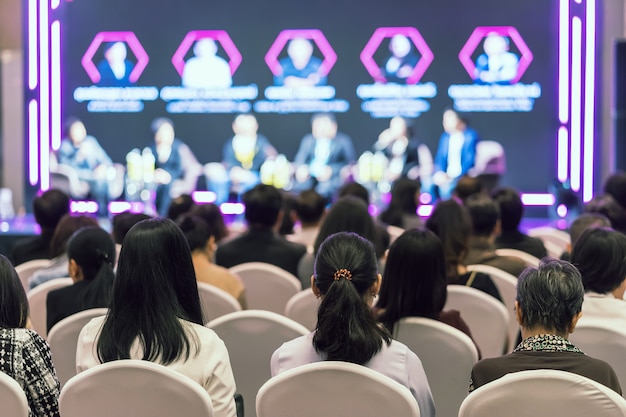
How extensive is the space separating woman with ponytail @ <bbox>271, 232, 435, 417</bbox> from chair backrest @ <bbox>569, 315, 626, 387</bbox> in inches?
26.1

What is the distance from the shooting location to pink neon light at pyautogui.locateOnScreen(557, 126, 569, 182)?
10938mm

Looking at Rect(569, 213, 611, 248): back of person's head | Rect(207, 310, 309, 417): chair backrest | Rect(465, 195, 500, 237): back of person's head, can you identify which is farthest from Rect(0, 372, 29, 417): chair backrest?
Rect(569, 213, 611, 248): back of person's head

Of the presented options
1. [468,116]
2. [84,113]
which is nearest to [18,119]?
[84,113]

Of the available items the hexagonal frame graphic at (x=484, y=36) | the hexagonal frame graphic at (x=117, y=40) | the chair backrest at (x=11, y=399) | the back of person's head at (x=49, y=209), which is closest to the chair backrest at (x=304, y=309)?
the chair backrest at (x=11, y=399)

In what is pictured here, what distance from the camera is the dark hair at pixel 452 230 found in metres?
4.14

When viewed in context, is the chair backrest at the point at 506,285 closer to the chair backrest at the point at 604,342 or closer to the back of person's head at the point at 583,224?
the back of person's head at the point at 583,224

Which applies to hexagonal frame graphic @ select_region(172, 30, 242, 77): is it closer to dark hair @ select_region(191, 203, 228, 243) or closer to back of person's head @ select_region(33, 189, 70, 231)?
dark hair @ select_region(191, 203, 228, 243)

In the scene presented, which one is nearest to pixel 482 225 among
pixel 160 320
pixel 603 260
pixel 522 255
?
pixel 522 255

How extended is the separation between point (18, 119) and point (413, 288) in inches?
432

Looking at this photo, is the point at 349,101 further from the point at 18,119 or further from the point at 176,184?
the point at 18,119

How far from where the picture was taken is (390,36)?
11156 millimetres

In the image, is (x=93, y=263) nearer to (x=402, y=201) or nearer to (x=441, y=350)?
(x=441, y=350)

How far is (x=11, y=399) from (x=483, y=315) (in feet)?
6.64

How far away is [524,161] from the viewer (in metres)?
11.1
